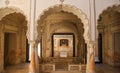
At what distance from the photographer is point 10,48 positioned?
52.7ft

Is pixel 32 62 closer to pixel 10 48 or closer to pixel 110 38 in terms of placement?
pixel 10 48

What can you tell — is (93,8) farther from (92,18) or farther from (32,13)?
(32,13)

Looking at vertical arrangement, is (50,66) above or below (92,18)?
below

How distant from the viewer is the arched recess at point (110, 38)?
1440 centimetres

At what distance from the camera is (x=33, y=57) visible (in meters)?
10.1

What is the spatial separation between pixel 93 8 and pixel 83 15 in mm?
626

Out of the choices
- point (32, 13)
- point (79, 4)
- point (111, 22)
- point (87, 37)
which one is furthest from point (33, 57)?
point (111, 22)

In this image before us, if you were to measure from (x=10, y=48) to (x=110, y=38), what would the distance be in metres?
8.18

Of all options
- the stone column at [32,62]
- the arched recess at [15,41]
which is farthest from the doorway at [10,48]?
the stone column at [32,62]

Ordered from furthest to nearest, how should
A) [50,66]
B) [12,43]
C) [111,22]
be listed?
[12,43]
[111,22]
[50,66]

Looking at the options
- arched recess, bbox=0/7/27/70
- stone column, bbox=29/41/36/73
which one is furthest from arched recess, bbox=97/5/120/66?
arched recess, bbox=0/7/27/70

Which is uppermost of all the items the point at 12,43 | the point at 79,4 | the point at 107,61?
the point at 79,4

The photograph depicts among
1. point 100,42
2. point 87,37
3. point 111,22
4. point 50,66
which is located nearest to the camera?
point 87,37

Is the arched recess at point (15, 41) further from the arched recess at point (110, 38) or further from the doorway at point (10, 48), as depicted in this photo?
the arched recess at point (110, 38)
